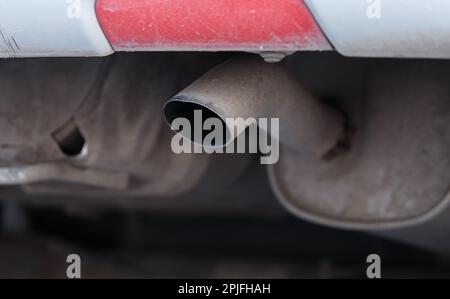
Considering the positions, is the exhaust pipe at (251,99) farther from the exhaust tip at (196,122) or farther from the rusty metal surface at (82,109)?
the rusty metal surface at (82,109)

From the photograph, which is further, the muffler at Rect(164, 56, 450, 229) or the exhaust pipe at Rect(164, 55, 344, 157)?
the muffler at Rect(164, 56, 450, 229)

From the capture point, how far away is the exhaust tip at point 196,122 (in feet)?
2.47

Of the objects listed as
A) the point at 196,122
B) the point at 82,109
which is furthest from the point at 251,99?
the point at 82,109

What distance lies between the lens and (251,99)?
2.51 feet

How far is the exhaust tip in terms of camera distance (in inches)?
29.6

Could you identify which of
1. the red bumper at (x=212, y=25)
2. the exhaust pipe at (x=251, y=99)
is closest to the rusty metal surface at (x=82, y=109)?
the exhaust pipe at (x=251, y=99)

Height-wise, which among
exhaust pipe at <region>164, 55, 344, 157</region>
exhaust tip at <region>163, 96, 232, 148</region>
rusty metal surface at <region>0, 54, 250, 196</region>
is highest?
rusty metal surface at <region>0, 54, 250, 196</region>

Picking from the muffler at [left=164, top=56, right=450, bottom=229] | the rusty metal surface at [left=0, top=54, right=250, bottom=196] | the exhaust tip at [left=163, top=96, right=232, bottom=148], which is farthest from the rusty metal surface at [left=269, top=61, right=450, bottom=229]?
the exhaust tip at [left=163, top=96, right=232, bottom=148]

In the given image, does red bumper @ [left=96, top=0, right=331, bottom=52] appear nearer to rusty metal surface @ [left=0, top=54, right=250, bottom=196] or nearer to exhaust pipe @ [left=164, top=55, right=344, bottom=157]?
exhaust pipe @ [left=164, top=55, right=344, bottom=157]

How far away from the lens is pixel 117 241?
67.1 inches

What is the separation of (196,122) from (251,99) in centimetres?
7

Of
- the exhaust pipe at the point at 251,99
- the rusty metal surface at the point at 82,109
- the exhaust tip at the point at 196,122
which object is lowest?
the exhaust tip at the point at 196,122

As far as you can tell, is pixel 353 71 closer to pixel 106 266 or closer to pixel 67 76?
pixel 67 76
